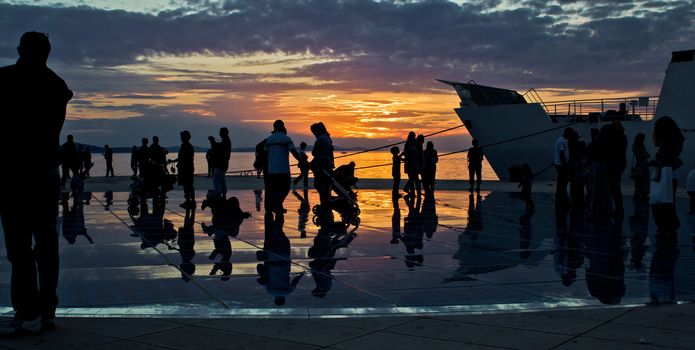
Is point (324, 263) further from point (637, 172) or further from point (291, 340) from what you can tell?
point (637, 172)

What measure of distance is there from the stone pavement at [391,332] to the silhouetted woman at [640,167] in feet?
37.5

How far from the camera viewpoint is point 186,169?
15867 millimetres

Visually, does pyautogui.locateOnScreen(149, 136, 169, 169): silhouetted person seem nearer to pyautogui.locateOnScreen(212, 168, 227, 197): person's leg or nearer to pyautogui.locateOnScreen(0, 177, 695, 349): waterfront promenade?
pyautogui.locateOnScreen(212, 168, 227, 197): person's leg

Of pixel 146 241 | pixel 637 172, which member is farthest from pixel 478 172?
pixel 146 241

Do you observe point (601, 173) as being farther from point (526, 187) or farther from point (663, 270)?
point (663, 270)

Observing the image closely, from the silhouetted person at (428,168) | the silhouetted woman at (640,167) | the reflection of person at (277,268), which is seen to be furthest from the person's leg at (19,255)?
the silhouetted person at (428,168)

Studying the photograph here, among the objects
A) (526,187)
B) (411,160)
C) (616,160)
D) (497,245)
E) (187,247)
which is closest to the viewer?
(187,247)

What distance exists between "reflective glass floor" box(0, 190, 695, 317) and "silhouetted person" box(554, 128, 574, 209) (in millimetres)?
1743

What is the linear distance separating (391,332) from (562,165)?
1117cm

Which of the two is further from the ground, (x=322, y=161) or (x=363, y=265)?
(x=322, y=161)

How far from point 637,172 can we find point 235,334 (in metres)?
14.7

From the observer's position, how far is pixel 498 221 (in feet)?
41.1

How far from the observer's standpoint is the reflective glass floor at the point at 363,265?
18.6 ft

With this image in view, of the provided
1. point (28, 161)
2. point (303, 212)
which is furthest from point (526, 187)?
point (28, 161)
